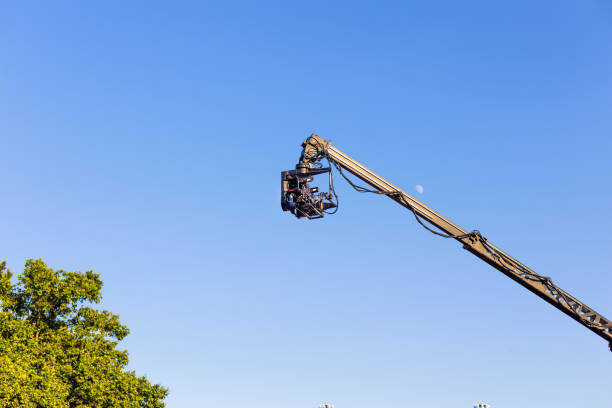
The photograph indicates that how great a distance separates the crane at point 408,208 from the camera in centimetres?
2053

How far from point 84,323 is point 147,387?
6.12 metres

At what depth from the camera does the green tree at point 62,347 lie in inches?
1366

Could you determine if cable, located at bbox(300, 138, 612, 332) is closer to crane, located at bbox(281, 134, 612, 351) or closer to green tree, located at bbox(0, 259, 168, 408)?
crane, located at bbox(281, 134, 612, 351)

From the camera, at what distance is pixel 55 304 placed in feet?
133

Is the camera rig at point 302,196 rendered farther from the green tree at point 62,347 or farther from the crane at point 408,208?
the green tree at point 62,347

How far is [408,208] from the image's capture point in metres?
22.4

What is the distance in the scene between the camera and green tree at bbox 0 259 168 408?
34688 mm

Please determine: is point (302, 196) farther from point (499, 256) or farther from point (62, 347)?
point (62, 347)

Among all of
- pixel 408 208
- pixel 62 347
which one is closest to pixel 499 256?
pixel 408 208

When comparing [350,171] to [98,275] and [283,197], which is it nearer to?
[283,197]

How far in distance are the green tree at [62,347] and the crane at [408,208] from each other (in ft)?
73.9

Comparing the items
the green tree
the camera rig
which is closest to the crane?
the camera rig

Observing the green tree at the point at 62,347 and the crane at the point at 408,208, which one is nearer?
the crane at the point at 408,208

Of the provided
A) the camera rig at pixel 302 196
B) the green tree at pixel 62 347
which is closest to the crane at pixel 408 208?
the camera rig at pixel 302 196
